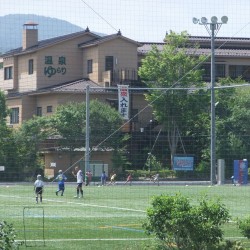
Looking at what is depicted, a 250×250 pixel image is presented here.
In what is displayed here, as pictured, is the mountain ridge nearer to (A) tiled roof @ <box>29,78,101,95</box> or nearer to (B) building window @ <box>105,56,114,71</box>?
(A) tiled roof @ <box>29,78,101,95</box>

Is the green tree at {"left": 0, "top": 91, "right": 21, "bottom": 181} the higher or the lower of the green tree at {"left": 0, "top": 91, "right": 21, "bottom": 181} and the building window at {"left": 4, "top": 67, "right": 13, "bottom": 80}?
the lower

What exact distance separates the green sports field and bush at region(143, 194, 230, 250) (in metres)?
0.95

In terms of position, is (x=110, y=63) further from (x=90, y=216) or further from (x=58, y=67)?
(x=58, y=67)

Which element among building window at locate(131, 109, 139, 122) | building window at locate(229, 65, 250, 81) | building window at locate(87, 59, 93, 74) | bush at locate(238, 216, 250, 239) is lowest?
bush at locate(238, 216, 250, 239)

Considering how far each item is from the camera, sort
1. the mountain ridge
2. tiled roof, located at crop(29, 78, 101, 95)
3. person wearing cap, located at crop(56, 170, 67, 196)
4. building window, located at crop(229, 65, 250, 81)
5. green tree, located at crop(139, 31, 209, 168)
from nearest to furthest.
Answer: the mountain ridge < tiled roof, located at crop(29, 78, 101, 95) < green tree, located at crop(139, 31, 209, 168) < person wearing cap, located at crop(56, 170, 67, 196) < building window, located at crop(229, 65, 250, 81)

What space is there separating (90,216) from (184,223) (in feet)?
46.3

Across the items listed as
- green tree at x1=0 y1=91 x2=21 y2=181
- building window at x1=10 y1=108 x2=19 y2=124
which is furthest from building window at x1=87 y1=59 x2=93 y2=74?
building window at x1=10 y1=108 x2=19 y2=124

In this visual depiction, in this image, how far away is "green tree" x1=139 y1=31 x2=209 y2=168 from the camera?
28261 mm

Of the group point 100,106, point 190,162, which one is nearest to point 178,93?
point 190,162

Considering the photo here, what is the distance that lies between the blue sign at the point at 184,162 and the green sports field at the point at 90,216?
1040 millimetres

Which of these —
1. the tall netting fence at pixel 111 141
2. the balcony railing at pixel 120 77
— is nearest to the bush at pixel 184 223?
the tall netting fence at pixel 111 141

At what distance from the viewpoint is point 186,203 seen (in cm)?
1557

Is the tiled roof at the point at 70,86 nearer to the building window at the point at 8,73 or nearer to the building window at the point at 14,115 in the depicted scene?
the building window at the point at 8,73

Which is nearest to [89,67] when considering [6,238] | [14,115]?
[14,115]
